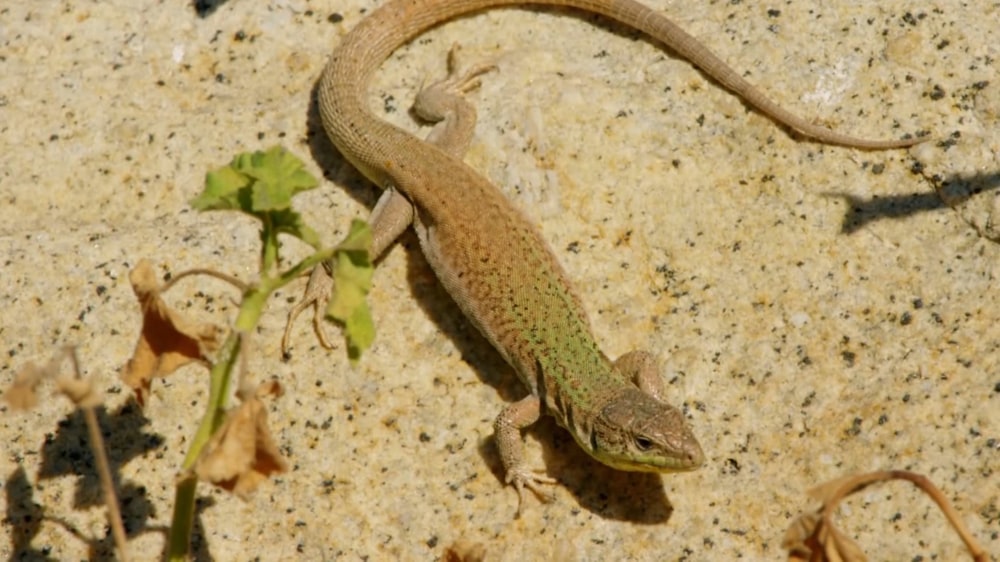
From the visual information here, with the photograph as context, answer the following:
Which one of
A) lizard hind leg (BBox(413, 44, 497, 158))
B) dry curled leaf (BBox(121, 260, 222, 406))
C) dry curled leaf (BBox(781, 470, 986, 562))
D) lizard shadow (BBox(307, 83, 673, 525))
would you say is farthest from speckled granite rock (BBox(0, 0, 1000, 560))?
dry curled leaf (BBox(781, 470, 986, 562))

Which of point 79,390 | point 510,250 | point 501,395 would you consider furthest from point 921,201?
point 79,390

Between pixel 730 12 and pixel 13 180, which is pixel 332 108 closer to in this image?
pixel 13 180

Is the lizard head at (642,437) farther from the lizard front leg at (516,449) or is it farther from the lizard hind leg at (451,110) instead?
the lizard hind leg at (451,110)

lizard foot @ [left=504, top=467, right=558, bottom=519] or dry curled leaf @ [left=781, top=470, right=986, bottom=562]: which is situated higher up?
dry curled leaf @ [left=781, top=470, right=986, bottom=562]

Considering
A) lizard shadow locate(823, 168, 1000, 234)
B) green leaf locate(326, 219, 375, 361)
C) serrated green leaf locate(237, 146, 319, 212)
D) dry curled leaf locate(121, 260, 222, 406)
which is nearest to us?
green leaf locate(326, 219, 375, 361)

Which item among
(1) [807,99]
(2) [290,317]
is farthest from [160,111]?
(1) [807,99]

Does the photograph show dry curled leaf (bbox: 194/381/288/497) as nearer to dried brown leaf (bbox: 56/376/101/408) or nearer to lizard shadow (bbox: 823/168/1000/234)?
dried brown leaf (bbox: 56/376/101/408)
